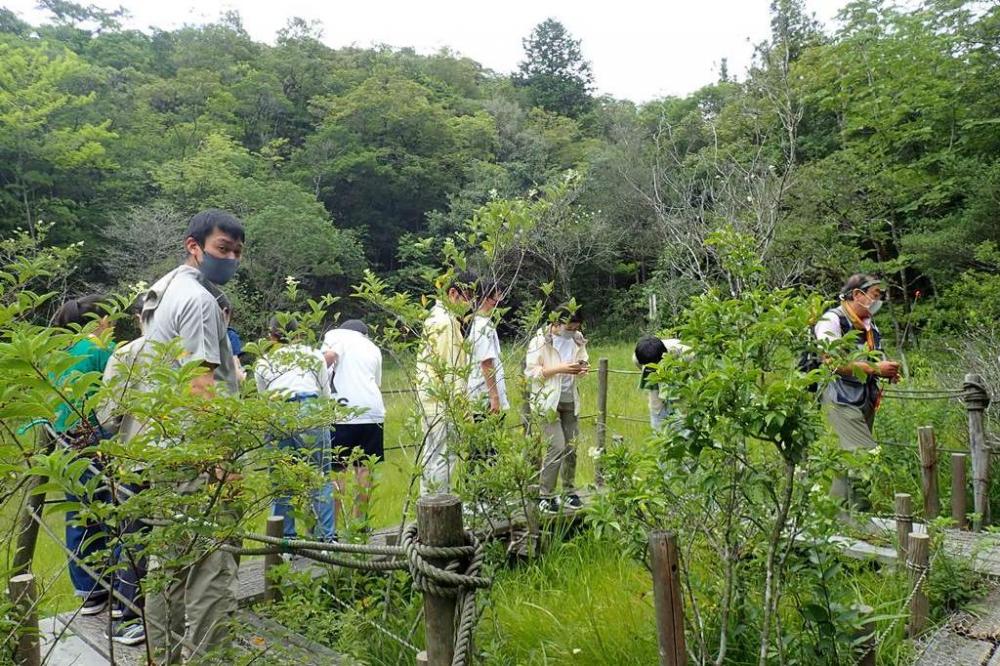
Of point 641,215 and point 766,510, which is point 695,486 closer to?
point 766,510

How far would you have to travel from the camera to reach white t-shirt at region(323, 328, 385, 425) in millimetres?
4023

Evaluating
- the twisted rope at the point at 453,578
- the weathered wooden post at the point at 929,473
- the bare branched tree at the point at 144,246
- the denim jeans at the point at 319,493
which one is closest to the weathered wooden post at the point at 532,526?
the denim jeans at the point at 319,493

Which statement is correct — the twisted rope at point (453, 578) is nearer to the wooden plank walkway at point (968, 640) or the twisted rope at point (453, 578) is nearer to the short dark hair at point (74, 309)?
the wooden plank walkway at point (968, 640)

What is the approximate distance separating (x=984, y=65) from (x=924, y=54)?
81 centimetres

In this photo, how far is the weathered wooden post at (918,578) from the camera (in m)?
2.56

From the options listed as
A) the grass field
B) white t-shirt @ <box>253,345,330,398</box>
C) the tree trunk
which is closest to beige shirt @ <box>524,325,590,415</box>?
the grass field

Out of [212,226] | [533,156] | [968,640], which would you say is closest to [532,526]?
[968,640]

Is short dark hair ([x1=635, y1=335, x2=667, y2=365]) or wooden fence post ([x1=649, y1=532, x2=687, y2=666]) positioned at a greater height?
short dark hair ([x1=635, y1=335, x2=667, y2=365])

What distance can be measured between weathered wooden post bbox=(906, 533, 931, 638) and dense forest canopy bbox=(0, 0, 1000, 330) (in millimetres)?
1890

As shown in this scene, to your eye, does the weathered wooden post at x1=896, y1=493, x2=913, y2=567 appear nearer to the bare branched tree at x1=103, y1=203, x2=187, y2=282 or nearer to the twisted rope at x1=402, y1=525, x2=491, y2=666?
the twisted rope at x1=402, y1=525, x2=491, y2=666

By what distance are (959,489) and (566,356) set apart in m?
2.43

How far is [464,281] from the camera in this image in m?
3.25

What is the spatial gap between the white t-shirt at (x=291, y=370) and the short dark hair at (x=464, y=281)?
1.95 feet

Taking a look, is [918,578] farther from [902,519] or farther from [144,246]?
[144,246]
